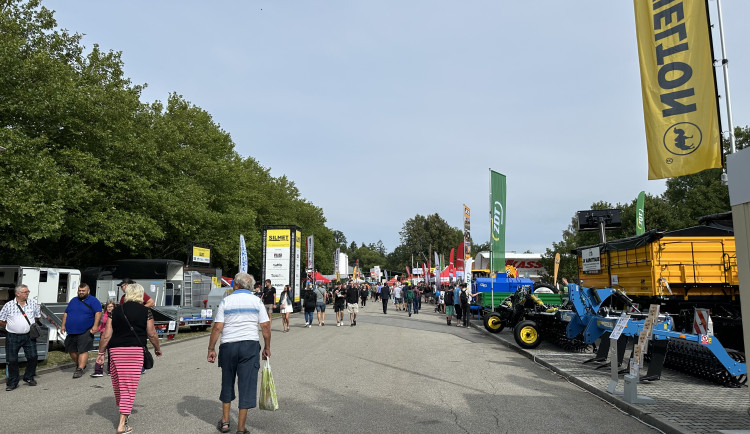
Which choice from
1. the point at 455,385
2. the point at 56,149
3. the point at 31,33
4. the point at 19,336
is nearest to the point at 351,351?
the point at 455,385

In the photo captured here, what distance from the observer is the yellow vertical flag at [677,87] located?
7.05 metres

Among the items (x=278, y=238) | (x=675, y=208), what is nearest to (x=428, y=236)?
(x=675, y=208)

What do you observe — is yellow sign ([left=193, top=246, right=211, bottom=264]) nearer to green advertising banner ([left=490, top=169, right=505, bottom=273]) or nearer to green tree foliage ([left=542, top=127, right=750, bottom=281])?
green advertising banner ([left=490, top=169, right=505, bottom=273])

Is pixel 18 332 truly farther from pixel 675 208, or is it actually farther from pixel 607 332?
pixel 675 208

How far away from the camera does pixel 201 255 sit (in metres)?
25.8

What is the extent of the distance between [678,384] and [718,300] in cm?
452

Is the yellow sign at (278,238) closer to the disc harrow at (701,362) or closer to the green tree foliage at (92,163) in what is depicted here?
the green tree foliage at (92,163)

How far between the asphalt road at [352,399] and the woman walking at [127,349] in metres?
0.39

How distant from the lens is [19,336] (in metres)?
8.33

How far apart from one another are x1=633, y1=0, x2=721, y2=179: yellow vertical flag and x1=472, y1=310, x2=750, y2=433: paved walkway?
306 cm

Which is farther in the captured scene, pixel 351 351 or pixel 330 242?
pixel 330 242

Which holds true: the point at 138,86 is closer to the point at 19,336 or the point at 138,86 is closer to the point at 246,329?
the point at 19,336

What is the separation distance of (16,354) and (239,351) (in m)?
5.01

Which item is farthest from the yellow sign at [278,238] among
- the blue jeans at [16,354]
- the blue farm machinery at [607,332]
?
the blue jeans at [16,354]
